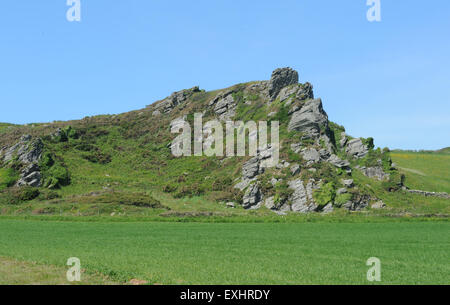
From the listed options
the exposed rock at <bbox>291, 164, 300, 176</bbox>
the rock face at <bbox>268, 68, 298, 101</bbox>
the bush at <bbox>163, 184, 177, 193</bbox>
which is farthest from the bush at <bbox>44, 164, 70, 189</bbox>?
the rock face at <bbox>268, 68, 298, 101</bbox>

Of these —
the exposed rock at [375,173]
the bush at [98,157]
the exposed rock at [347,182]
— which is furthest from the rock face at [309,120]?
the bush at [98,157]

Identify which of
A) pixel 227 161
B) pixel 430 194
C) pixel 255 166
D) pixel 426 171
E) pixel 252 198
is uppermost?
pixel 227 161

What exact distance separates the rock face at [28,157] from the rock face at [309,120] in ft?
192

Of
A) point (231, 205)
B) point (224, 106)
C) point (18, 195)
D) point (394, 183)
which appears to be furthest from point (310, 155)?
point (18, 195)

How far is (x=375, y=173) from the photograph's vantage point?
83375 millimetres

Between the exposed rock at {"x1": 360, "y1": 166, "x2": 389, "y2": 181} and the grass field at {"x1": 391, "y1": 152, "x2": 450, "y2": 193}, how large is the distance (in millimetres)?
5455

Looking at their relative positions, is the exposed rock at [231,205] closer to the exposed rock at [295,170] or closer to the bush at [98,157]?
the exposed rock at [295,170]

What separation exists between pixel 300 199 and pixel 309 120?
27.7 metres

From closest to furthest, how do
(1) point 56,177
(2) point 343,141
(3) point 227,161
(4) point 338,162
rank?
(4) point 338,162
(1) point 56,177
(3) point 227,161
(2) point 343,141

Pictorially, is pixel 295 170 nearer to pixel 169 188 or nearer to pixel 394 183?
pixel 394 183

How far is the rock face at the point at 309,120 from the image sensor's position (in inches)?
3282

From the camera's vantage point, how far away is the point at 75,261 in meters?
17.7
